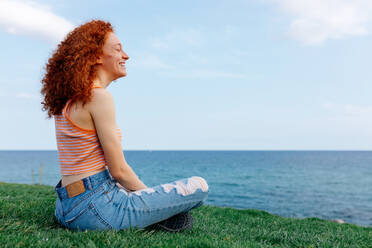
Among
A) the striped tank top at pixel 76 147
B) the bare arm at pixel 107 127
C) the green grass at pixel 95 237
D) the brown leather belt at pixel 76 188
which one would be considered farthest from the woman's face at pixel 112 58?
the green grass at pixel 95 237

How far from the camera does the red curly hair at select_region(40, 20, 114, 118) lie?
3243 mm

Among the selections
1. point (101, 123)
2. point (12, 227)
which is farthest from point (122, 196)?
point (12, 227)

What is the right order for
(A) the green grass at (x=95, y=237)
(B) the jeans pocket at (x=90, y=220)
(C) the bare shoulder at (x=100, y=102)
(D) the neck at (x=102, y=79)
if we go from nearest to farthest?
1. (A) the green grass at (x=95, y=237)
2. (C) the bare shoulder at (x=100, y=102)
3. (B) the jeans pocket at (x=90, y=220)
4. (D) the neck at (x=102, y=79)

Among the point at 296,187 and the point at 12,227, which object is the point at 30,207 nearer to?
the point at 12,227

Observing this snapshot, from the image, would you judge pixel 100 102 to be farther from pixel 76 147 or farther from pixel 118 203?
pixel 118 203

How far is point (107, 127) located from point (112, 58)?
0.89 meters

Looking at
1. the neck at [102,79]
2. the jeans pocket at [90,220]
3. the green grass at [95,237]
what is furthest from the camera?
the neck at [102,79]

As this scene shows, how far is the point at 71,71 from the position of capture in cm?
329

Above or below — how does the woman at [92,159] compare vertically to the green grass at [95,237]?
above

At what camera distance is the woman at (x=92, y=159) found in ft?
10.6

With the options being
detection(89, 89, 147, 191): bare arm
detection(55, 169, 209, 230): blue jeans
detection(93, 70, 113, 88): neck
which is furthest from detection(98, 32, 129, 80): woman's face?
detection(55, 169, 209, 230): blue jeans

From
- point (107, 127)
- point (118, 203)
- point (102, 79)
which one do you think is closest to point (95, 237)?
point (118, 203)

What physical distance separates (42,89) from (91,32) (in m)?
0.87

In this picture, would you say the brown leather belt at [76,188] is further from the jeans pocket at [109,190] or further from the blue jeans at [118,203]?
the jeans pocket at [109,190]
